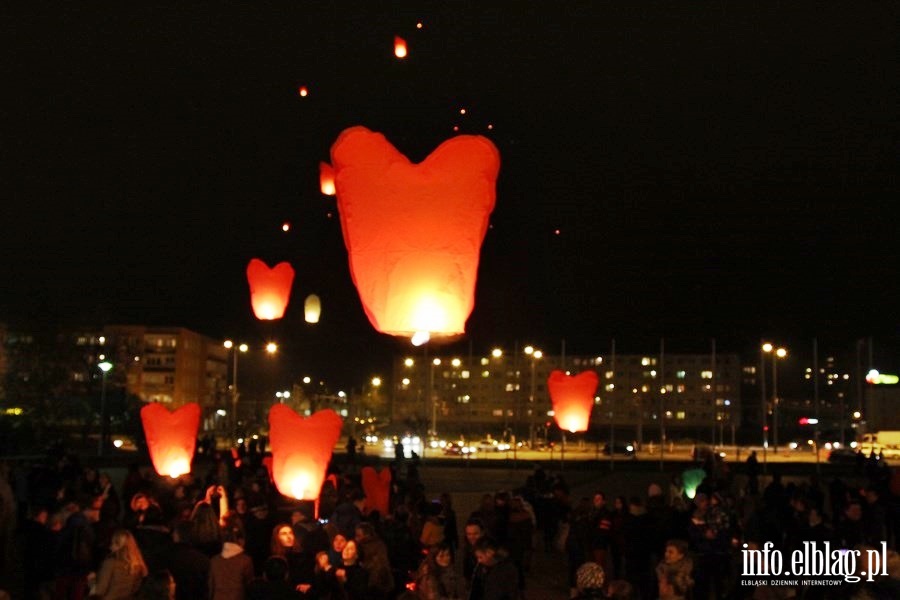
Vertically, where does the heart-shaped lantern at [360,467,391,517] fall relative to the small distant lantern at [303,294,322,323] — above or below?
below

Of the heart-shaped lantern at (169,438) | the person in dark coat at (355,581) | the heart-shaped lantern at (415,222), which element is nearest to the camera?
the person in dark coat at (355,581)

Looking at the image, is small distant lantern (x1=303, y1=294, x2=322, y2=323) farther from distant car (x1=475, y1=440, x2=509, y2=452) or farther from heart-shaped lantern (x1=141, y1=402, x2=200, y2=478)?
distant car (x1=475, y1=440, x2=509, y2=452)

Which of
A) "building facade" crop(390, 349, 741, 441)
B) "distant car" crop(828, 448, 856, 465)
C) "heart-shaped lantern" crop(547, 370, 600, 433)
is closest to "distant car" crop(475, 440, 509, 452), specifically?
"distant car" crop(828, 448, 856, 465)

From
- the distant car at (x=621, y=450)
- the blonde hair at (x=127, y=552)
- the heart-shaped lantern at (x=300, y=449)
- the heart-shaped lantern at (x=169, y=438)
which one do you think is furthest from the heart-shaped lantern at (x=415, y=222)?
the distant car at (x=621, y=450)

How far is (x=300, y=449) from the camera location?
14.2m

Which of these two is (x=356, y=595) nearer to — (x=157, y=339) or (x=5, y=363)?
(x=5, y=363)

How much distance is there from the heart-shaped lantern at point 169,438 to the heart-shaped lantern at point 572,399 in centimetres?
1167

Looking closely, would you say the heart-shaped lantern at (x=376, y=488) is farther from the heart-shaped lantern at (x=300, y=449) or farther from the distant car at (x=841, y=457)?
the distant car at (x=841, y=457)

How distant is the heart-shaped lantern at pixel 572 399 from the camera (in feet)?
94.4

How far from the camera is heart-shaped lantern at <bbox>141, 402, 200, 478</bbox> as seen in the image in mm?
19562

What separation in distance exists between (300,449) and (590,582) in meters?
8.52

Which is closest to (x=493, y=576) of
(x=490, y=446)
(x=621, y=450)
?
(x=621, y=450)

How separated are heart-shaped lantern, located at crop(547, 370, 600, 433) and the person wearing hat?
22.5 metres

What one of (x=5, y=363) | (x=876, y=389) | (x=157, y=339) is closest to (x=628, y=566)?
(x=5, y=363)
